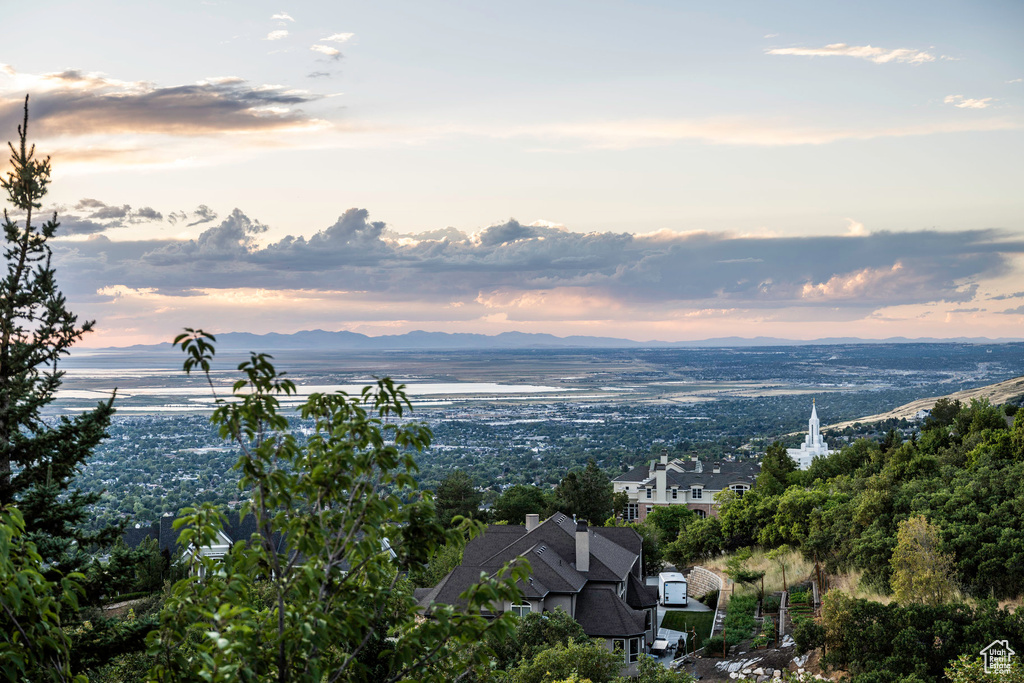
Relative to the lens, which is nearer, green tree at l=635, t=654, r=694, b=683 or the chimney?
green tree at l=635, t=654, r=694, b=683

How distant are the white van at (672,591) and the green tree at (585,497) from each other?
48.2ft

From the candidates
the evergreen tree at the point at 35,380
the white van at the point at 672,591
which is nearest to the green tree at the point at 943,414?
the white van at the point at 672,591

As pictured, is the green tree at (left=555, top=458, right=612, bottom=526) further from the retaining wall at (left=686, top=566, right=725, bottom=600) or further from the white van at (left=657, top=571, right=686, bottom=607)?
the white van at (left=657, top=571, right=686, bottom=607)

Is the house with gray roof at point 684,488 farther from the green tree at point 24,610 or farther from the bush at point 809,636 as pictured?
the green tree at point 24,610

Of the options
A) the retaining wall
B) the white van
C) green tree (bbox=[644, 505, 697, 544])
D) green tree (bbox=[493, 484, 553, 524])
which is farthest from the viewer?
green tree (bbox=[644, 505, 697, 544])

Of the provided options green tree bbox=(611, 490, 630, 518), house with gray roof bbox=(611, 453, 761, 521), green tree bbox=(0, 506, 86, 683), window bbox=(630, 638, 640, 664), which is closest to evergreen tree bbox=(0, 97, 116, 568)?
green tree bbox=(0, 506, 86, 683)

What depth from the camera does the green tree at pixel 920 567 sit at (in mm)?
24078

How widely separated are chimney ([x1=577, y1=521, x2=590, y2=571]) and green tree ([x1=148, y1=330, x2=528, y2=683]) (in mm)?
26607

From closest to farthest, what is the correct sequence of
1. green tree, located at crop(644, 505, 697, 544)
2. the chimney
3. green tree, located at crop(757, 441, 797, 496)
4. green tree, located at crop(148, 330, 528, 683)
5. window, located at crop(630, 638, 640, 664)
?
green tree, located at crop(148, 330, 528, 683) < window, located at crop(630, 638, 640, 664) < the chimney < green tree, located at crop(757, 441, 797, 496) < green tree, located at crop(644, 505, 697, 544)

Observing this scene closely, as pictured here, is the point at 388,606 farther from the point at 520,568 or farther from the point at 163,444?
the point at 163,444

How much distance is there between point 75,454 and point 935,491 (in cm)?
3045

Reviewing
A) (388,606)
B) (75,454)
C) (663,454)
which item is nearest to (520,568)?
(388,606)

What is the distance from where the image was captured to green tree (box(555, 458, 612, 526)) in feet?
179

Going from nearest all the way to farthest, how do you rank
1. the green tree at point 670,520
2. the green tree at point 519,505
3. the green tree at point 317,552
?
the green tree at point 317,552
the green tree at point 519,505
the green tree at point 670,520
